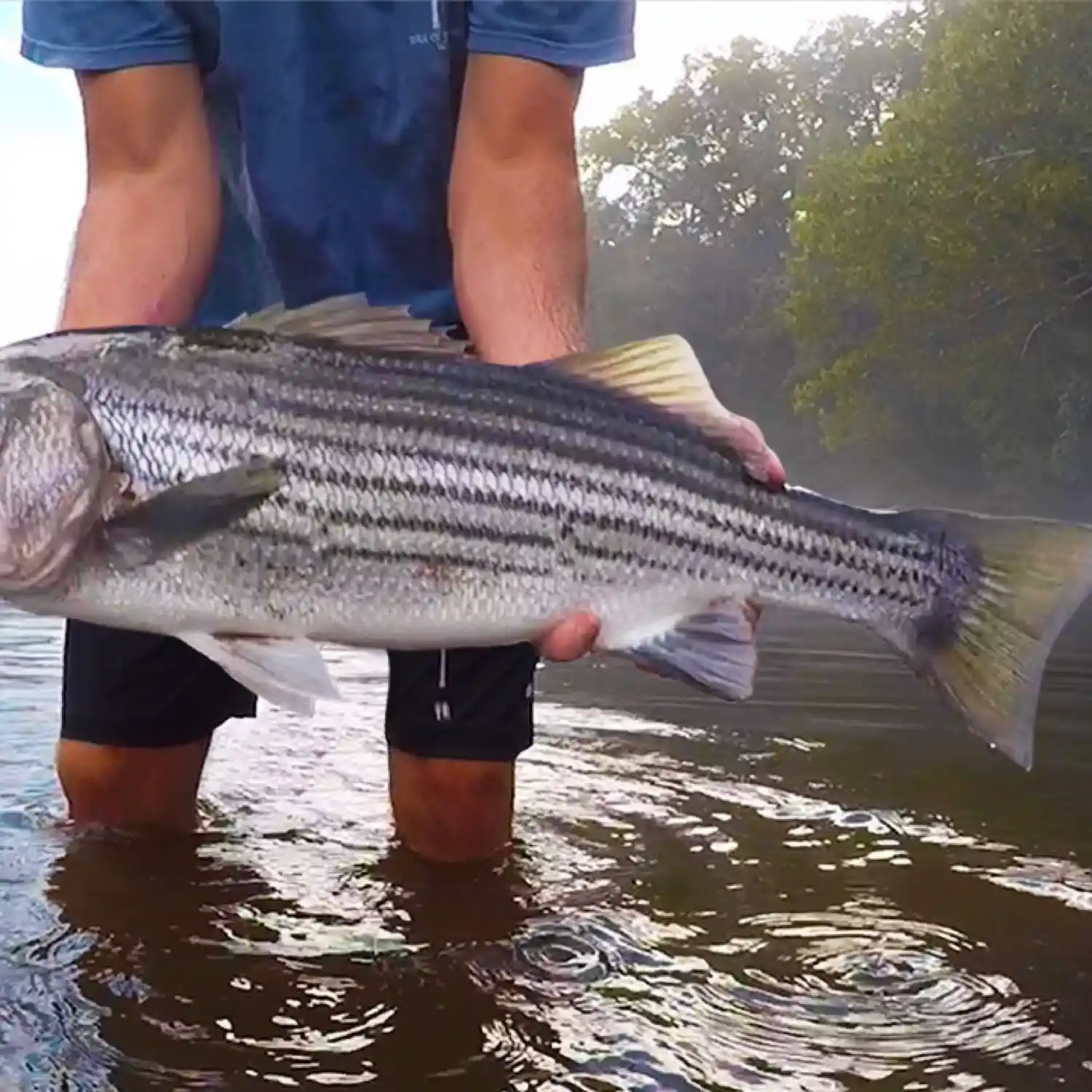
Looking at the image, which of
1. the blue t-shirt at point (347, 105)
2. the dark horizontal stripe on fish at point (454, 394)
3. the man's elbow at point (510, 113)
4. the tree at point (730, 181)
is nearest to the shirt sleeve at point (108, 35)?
the blue t-shirt at point (347, 105)

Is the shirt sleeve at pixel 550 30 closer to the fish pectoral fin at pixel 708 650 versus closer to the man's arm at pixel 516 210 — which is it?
the man's arm at pixel 516 210

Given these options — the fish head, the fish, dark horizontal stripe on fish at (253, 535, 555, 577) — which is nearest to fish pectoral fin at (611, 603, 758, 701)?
the fish

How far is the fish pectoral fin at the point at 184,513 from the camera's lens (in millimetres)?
2691

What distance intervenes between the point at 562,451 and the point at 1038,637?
924mm

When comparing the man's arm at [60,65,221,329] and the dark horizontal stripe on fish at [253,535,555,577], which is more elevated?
the man's arm at [60,65,221,329]

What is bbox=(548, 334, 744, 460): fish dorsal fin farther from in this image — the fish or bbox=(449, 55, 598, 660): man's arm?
bbox=(449, 55, 598, 660): man's arm

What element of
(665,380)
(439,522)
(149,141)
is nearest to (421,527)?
(439,522)

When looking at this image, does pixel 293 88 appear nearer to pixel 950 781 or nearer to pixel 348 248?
pixel 348 248

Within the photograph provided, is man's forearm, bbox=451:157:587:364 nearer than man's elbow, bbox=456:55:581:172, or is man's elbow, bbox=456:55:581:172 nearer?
man's forearm, bbox=451:157:587:364

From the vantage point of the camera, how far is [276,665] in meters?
2.85

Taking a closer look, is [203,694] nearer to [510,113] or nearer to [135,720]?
[135,720]

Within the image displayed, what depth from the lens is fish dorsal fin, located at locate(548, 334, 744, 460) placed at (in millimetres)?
3023

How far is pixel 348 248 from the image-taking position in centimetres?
400

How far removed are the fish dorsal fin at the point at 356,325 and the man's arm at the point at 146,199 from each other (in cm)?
81
